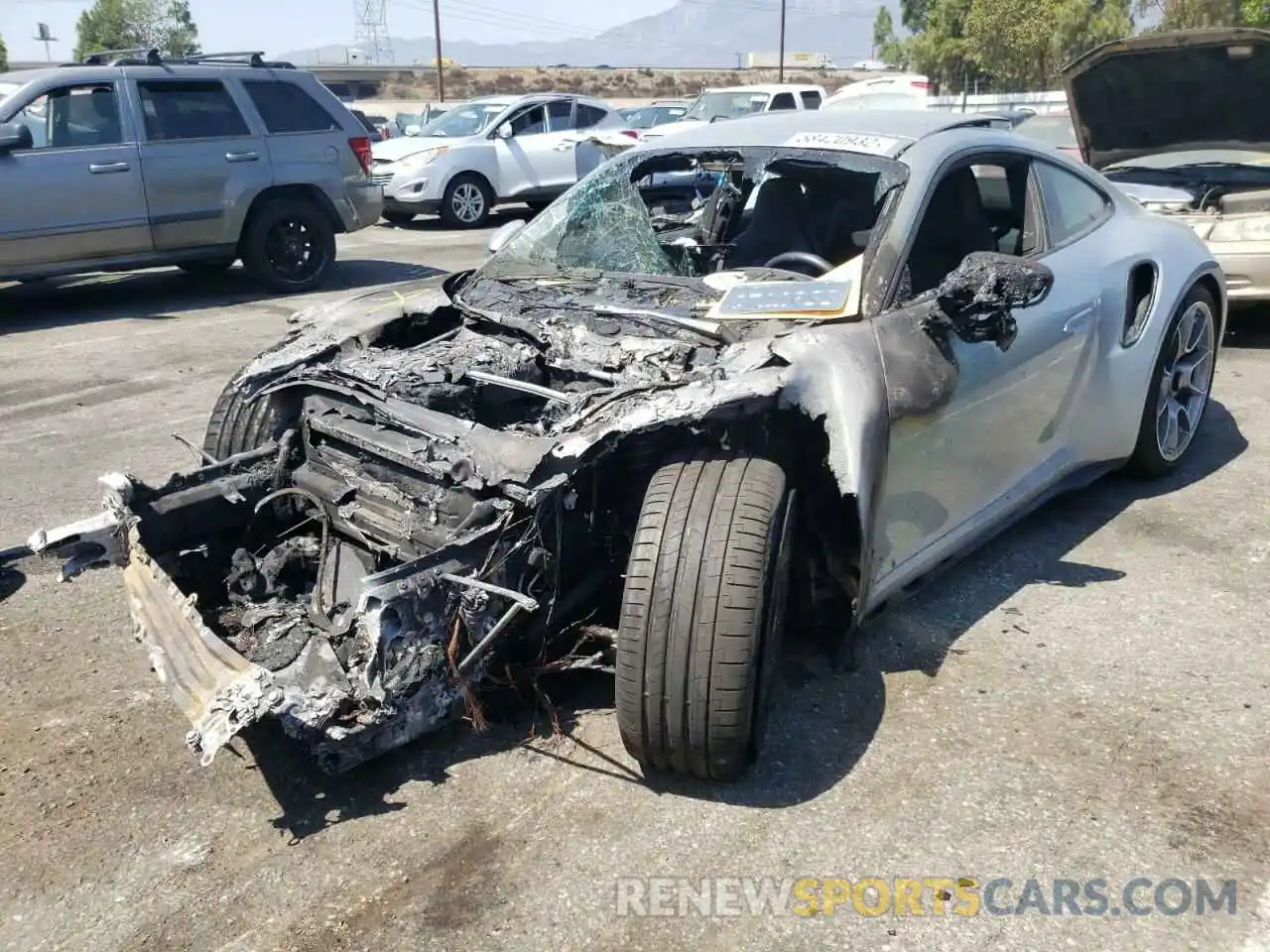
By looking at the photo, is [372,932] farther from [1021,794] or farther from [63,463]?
[63,463]

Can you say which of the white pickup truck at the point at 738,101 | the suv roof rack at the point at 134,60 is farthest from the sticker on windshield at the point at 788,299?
the white pickup truck at the point at 738,101

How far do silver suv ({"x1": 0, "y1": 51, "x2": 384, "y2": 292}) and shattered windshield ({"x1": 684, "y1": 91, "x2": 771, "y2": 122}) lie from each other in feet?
24.1

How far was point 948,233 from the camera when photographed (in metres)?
4.11

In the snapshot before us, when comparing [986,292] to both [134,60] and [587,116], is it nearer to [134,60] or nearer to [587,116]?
[134,60]

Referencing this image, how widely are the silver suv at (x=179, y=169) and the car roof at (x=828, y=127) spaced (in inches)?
254

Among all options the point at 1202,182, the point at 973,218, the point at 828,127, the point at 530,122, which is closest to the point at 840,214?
the point at 828,127

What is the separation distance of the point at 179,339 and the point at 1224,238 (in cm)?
723

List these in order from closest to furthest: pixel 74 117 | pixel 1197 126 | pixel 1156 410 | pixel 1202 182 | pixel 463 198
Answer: pixel 1156 410 < pixel 1197 126 < pixel 1202 182 < pixel 74 117 < pixel 463 198

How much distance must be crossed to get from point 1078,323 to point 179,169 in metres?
7.99

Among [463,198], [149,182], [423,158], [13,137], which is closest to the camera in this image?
[13,137]

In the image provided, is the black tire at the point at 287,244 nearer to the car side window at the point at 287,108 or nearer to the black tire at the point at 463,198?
the car side window at the point at 287,108

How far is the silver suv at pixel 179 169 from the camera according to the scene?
9047 mm

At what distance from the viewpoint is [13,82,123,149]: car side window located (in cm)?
909

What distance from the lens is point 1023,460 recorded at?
4027mm
